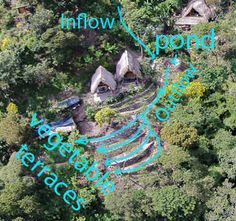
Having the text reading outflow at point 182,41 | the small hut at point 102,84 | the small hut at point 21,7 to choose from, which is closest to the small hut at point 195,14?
the text reading outflow at point 182,41

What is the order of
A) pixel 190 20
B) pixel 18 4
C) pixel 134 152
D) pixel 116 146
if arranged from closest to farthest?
1. pixel 134 152
2. pixel 116 146
3. pixel 18 4
4. pixel 190 20

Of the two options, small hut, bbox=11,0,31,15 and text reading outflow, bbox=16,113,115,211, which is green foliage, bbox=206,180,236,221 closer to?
text reading outflow, bbox=16,113,115,211

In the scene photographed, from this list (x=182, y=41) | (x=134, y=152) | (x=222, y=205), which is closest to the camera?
(x=222, y=205)

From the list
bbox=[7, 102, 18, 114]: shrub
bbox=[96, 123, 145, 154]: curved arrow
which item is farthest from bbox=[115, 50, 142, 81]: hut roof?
bbox=[7, 102, 18, 114]: shrub

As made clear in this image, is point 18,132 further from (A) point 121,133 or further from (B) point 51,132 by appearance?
(A) point 121,133

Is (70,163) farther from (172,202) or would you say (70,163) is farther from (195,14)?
(195,14)

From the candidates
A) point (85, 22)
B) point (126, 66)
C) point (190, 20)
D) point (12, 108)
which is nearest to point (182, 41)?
point (190, 20)
